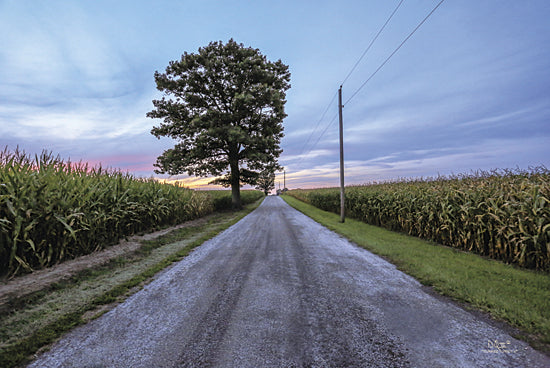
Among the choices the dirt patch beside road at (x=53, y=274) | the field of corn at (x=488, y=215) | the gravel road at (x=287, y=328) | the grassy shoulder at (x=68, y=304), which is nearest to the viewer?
the gravel road at (x=287, y=328)

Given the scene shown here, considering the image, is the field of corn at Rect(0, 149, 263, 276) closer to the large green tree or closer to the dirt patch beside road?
the dirt patch beside road

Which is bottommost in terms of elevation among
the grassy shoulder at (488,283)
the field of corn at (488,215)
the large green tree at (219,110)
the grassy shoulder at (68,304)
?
the grassy shoulder at (488,283)

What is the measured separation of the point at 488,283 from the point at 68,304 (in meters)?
6.99

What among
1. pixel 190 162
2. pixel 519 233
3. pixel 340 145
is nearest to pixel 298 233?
pixel 519 233

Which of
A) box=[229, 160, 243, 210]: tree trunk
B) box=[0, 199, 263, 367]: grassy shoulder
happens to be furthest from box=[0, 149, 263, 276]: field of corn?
box=[229, 160, 243, 210]: tree trunk

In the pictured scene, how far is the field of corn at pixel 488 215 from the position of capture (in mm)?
5535

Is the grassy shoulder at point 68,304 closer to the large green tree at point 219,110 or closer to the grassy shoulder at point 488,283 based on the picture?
the grassy shoulder at point 488,283

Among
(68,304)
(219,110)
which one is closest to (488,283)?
(68,304)

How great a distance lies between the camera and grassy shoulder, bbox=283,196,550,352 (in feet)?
10.2

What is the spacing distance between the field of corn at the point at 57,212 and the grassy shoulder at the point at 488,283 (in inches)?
297

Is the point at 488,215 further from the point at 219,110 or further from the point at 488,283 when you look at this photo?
the point at 219,110

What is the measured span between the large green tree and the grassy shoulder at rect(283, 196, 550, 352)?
51.6 feet

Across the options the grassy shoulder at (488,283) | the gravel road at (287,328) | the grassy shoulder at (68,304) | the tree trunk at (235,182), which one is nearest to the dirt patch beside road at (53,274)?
the grassy shoulder at (68,304)

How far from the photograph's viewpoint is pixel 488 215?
6.70 meters
